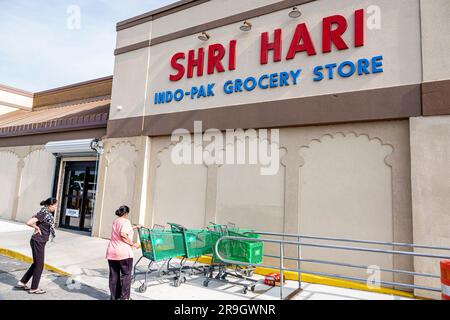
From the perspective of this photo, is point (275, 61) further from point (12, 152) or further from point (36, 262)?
point (12, 152)

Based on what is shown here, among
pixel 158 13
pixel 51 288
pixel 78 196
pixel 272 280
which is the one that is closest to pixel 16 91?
pixel 78 196

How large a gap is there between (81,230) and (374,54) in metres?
12.5

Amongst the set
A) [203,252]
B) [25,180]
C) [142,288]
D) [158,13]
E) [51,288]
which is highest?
[158,13]

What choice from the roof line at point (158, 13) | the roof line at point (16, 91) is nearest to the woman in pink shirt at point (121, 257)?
the roof line at point (158, 13)

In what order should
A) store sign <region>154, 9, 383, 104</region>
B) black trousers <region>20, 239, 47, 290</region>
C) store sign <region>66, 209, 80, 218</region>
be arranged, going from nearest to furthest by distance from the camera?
black trousers <region>20, 239, 47, 290</region>, store sign <region>154, 9, 383, 104</region>, store sign <region>66, 209, 80, 218</region>

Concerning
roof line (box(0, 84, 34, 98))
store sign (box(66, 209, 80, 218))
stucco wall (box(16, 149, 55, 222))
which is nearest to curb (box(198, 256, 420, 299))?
store sign (box(66, 209, 80, 218))

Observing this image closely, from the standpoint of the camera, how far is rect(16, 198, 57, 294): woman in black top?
5887mm

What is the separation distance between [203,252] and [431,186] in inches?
204

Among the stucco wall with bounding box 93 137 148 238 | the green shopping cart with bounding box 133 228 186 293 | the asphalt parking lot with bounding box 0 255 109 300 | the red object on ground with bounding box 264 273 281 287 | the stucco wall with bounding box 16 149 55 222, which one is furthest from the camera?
the stucco wall with bounding box 16 149 55 222

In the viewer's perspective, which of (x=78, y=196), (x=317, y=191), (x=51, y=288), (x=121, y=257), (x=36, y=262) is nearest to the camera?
(x=121, y=257)

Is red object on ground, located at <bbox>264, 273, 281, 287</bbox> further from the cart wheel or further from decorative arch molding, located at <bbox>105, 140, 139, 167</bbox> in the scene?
decorative arch molding, located at <bbox>105, 140, 139, 167</bbox>

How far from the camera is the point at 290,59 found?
8.65 metres

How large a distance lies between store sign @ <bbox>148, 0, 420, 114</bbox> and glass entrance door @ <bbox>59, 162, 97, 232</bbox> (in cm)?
463
